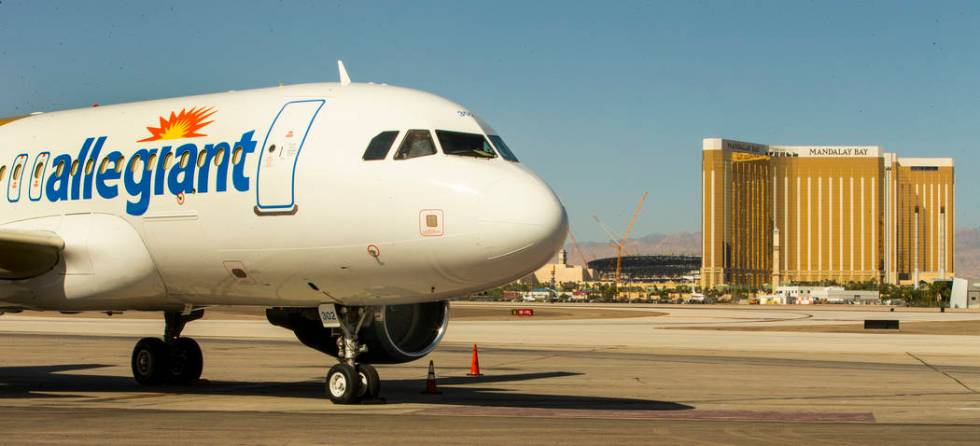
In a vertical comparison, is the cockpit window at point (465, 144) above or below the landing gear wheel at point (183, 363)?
above

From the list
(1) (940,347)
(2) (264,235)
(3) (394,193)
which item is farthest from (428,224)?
(1) (940,347)

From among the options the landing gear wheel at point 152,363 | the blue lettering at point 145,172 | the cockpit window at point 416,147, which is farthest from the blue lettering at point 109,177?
the cockpit window at point 416,147

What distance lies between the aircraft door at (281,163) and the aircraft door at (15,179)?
19.8ft

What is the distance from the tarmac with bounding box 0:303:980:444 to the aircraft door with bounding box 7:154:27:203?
3692 millimetres

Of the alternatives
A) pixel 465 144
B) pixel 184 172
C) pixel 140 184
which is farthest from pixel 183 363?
pixel 465 144

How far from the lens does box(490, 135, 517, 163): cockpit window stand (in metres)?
19.0

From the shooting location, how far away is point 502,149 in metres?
19.1

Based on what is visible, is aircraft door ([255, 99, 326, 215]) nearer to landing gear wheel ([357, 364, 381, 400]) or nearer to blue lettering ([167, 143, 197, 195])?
blue lettering ([167, 143, 197, 195])

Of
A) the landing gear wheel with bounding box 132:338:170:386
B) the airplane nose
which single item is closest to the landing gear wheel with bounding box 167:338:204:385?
the landing gear wheel with bounding box 132:338:170:386

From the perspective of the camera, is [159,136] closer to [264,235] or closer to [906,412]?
[264,235]

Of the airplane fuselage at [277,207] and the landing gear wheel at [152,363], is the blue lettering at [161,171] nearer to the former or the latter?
the airplane fuselage at [277,207]

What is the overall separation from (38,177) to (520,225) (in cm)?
1012

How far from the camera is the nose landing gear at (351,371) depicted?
19688mm

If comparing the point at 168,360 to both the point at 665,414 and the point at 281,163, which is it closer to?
the point at 281,163
